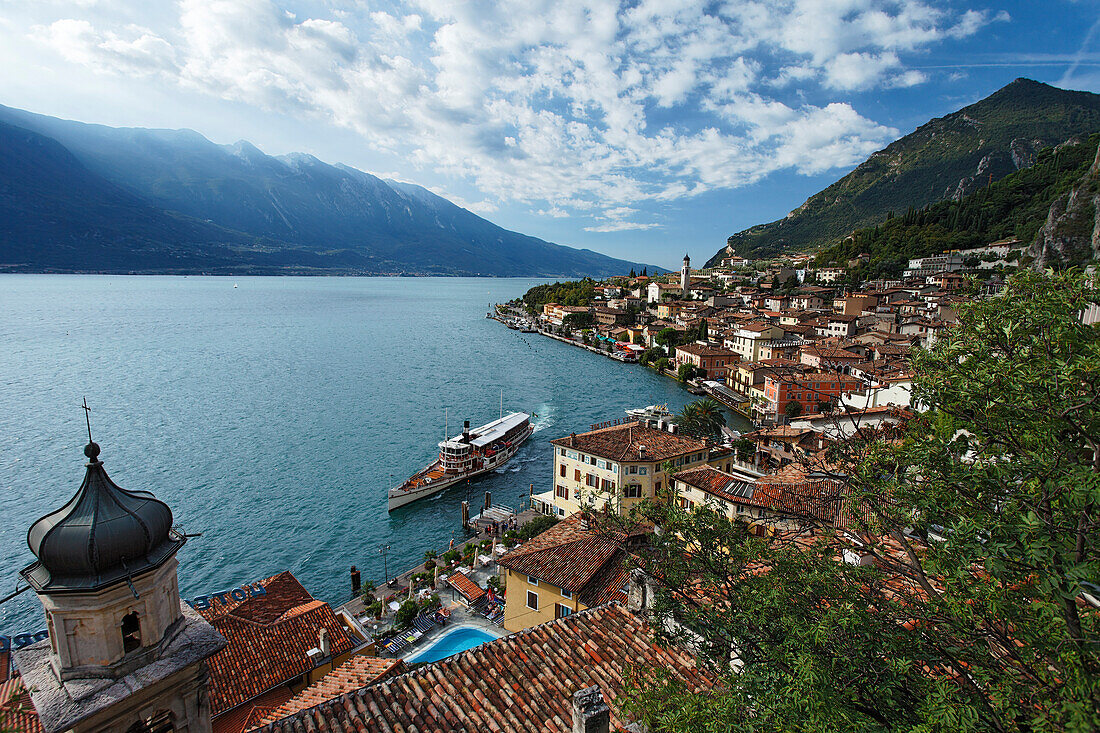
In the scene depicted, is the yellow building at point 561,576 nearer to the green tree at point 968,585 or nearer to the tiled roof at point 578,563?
the tiled roof at point 578,563

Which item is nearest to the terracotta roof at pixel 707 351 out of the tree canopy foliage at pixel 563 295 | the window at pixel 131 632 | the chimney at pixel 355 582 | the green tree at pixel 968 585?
the chimney at pixel 355 582

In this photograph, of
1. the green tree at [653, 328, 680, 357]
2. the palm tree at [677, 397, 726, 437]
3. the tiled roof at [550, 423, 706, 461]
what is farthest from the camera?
the green tree at [653, 328, 680, 357]

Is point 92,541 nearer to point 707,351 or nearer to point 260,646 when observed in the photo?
point 260,646

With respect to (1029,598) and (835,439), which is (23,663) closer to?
(1029,598)

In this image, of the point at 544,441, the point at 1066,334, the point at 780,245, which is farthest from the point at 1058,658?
the point at 780,245

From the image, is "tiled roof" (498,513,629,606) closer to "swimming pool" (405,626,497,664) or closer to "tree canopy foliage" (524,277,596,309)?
"swimming pool" (405,626,497,664)

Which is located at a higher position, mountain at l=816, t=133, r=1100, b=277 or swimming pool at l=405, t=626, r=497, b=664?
mountain at l=816, t=133, r=1100, b=277

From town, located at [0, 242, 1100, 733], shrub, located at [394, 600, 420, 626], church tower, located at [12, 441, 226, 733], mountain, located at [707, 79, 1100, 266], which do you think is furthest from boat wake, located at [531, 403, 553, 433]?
mountain, located at [707, 79, 1100, 266]
